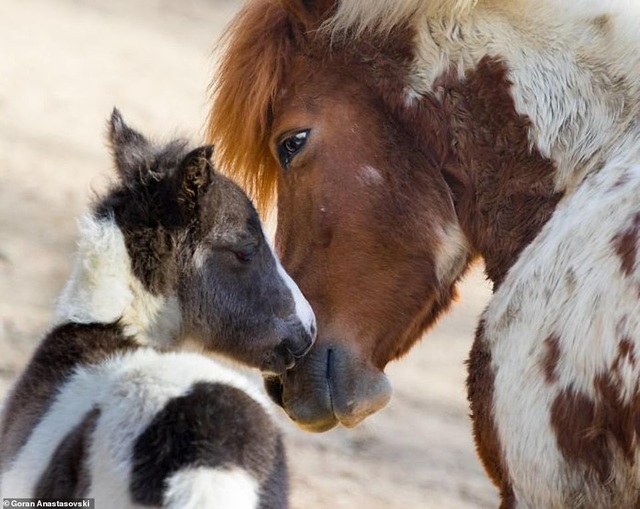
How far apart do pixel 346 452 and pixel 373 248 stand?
2208 millimetres

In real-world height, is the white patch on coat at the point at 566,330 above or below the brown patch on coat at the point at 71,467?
above

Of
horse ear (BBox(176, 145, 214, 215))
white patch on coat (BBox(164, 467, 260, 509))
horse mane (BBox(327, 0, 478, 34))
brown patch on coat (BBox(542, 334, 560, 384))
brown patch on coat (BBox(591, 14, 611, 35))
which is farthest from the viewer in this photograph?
horse mane (BBox(327, 0, 478, 34))

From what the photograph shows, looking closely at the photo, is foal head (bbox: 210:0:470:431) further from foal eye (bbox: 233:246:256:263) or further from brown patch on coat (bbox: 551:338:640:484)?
brown patch on coat (bbox: 551:338:640:484)

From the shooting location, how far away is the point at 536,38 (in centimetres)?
319

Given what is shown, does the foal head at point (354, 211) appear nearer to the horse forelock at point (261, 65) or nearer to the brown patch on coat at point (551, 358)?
the horse forelock at point (261, 65)

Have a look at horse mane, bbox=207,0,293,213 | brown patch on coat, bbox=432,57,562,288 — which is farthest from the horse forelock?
brown patch on coat, bbox=432,57,562,288

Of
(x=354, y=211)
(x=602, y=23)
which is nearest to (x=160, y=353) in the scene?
(x=354, y=211)

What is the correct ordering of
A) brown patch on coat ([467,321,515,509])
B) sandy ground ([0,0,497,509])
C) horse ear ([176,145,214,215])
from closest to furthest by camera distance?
brown patch on coat ([467,321,515,509]), horse ear ([176,145,214,215]), sandy ground ([0,0,497,509])

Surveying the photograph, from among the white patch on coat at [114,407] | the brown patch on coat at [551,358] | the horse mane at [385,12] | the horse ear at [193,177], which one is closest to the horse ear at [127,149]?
the horse ear at [193,177]

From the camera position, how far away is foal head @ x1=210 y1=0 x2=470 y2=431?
3.28 meters

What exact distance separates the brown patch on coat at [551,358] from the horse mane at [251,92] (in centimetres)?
118

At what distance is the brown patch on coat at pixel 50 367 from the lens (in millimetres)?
2760

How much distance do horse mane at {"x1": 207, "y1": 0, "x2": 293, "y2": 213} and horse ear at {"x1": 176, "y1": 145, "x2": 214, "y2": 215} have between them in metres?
0.47

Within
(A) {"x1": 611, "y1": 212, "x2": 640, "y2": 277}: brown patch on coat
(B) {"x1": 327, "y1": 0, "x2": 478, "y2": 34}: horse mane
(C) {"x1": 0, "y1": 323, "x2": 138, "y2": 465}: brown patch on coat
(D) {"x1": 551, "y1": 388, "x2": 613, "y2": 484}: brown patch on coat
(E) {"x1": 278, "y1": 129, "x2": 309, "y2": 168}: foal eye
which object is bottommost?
(C) {"x1": 0, "y1": 323, "x2": 138, "y2": 465}: brown patch on coat
